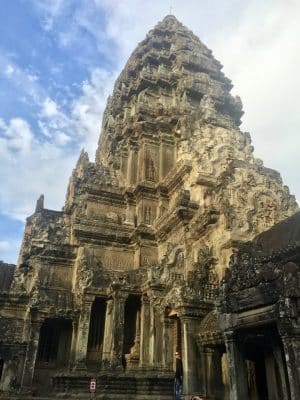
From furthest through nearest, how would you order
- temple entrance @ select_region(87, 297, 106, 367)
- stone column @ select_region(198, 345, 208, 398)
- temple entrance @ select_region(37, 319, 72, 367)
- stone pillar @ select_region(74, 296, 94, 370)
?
temple entrance @ select_region(37, 319, 72, 367) → temple entrance @ select_region(87, 297, 106, 367) → stone pillar @ select_region(74, 296, 94, 370) → stone column @ select_region(198, 345, 208, 398)

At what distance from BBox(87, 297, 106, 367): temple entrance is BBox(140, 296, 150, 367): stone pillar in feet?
8.29

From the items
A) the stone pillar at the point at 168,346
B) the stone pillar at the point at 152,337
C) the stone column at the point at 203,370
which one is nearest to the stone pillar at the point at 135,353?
the stone pillar at the point at 152,337

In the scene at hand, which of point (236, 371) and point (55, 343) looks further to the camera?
point (55, 343)

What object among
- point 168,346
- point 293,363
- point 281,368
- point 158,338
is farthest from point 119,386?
point 293,363

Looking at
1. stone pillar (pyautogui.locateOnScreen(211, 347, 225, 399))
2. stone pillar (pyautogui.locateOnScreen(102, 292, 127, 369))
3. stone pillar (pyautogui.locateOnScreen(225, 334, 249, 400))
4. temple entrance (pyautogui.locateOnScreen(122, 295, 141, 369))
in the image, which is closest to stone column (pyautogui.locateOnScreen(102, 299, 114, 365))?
stone pillar (pyautogui.locateOnScreen(102, 292, 127, 369))

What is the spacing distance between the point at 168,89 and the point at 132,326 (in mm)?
21096

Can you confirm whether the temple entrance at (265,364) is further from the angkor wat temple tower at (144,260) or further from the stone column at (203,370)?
the stone column at (203,370)

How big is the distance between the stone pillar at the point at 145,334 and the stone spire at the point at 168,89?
12.4 metres

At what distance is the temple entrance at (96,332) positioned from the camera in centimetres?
1831

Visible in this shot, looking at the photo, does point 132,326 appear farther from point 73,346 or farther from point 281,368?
point 281,368

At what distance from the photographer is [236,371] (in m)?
7.72

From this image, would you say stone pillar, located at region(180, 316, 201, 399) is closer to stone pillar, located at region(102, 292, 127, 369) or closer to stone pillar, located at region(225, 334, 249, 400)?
stone pillar, located at region(225, 334, 249, 400)

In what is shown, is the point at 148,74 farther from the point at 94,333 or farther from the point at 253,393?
the point at 253,393

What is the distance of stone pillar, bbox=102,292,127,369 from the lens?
1636 cm
